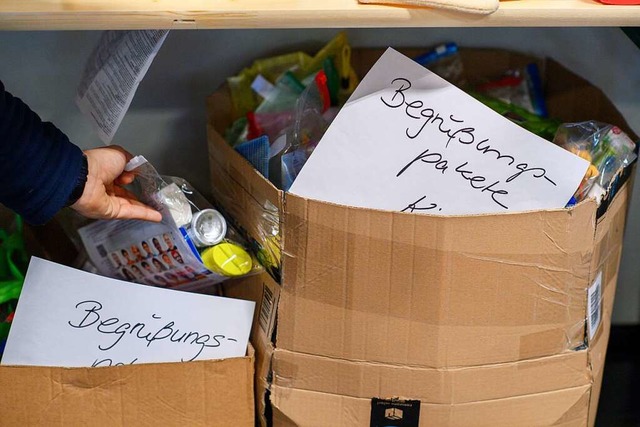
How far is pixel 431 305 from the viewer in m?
0.92

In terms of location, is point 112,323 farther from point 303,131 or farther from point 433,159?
point 433,159

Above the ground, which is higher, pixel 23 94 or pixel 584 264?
pixel 23 94

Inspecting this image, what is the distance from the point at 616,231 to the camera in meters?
1.04

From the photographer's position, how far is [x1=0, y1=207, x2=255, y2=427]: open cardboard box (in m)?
0.98

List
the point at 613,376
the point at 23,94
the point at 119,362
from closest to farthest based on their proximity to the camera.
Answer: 1. the point at 119,362
2. the point at 23,94
3. the point at 613,376

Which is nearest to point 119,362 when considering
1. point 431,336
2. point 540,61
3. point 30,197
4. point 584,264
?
point 30,197

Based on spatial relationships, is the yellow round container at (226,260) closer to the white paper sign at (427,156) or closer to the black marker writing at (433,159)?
the white paper sign at (427,156)

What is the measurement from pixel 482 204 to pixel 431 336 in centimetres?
17

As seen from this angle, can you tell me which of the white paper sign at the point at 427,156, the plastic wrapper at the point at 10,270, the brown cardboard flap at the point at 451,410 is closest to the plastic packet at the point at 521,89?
the white paper sign at the point at 427,156

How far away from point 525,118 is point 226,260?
471mm

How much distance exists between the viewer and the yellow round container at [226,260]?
39.1 inches

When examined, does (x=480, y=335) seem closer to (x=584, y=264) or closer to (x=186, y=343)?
Result: (x=584, y=264)

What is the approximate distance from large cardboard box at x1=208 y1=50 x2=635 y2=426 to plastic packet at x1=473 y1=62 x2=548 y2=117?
0.80 ft

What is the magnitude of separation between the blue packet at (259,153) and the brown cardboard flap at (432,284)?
11cm
